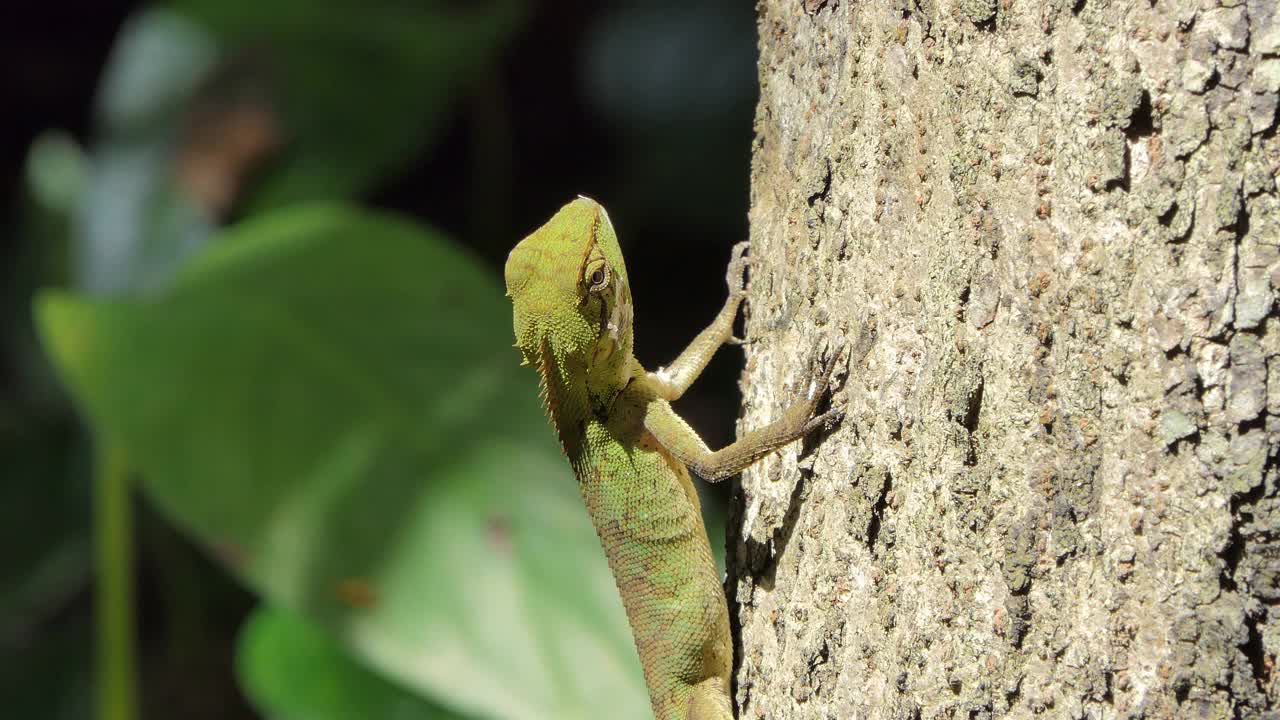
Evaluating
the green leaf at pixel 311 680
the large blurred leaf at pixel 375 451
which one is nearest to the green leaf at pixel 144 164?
the large blurred leaf at pixel 375 451

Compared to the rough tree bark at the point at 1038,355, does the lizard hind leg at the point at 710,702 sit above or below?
below

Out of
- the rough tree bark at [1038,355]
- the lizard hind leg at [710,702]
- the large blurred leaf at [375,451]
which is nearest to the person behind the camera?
the rough tree bark at [1038,355]

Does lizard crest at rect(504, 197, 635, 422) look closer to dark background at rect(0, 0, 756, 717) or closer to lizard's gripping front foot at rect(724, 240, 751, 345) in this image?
lizard's gripping front foot at rect(724, 240, 751, 345)

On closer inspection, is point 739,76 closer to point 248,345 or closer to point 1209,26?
point 248,345

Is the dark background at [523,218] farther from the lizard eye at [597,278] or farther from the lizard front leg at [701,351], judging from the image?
the lizard eye at [597,278]

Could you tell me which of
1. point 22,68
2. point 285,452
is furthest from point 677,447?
point 22,68

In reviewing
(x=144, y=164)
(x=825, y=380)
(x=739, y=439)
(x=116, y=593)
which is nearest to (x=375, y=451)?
(x=116, y=593)
